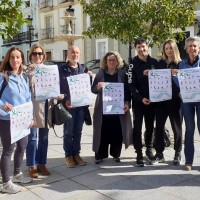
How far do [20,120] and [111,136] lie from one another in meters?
1.79

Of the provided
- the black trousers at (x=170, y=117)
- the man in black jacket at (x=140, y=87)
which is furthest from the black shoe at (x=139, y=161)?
the black trousers at (x=170, y=117)

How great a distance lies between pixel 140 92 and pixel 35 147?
5.66 feet

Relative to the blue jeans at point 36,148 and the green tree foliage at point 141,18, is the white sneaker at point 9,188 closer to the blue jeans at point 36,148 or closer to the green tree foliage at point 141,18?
the blue jeans at point 36,148

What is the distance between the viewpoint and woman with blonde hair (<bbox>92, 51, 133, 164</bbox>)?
499cm

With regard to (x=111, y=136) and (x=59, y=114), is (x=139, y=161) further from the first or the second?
(x=59, y=114)

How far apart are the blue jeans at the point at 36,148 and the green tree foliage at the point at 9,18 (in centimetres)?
155

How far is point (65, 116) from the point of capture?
4.65m

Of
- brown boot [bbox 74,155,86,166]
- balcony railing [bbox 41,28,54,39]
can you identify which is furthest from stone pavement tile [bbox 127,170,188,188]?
balcony railing [bbox 41,28,54,39]

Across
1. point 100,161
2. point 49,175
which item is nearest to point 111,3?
point 100,161

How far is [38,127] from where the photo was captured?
14.6 ft

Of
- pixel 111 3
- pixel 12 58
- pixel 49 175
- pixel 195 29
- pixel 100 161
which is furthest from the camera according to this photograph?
pixel 195 29

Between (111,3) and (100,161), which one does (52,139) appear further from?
(111,3)

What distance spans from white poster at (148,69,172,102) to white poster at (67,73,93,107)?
942 millimetres

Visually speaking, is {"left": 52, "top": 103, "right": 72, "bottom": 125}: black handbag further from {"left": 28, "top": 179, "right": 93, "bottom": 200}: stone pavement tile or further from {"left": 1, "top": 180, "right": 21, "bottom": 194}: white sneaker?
{"left": 1, "top": 180, "right": 21, "bottom": 194}: white sneaker
